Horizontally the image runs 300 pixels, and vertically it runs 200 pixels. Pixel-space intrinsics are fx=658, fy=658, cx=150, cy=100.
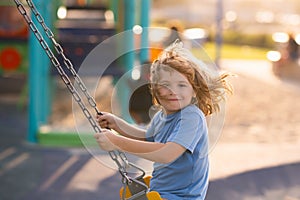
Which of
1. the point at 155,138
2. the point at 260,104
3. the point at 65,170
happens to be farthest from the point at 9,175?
the point at 260,104

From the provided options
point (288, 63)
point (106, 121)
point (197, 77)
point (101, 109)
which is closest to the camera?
point (197, 77)

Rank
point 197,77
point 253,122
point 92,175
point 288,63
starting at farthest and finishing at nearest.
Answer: point 288,63 → point 253,122 → point 92,175 → point 197,77

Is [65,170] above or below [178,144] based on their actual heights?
below

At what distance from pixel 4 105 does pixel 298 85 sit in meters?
5.46

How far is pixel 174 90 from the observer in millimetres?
2639

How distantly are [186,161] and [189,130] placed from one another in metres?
0.13

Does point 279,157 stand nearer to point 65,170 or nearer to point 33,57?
point 65,170

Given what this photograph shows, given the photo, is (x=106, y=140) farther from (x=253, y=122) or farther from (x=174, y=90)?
(x=253, y=122)

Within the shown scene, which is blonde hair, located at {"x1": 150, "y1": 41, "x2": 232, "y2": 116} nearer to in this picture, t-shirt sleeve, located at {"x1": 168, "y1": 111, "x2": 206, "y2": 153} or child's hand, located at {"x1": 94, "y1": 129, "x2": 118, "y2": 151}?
t-shirt sleeve, located at {"x1": 168, "y1": 111, "x2": 206, "y2": 153}

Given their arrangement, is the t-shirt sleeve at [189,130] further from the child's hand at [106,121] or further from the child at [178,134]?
the child's hand at [106,121]

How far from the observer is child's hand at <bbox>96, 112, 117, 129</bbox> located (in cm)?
285

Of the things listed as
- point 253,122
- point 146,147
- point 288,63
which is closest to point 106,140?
point 146,147

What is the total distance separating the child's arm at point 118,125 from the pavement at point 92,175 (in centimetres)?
186

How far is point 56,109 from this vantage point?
342 inches
